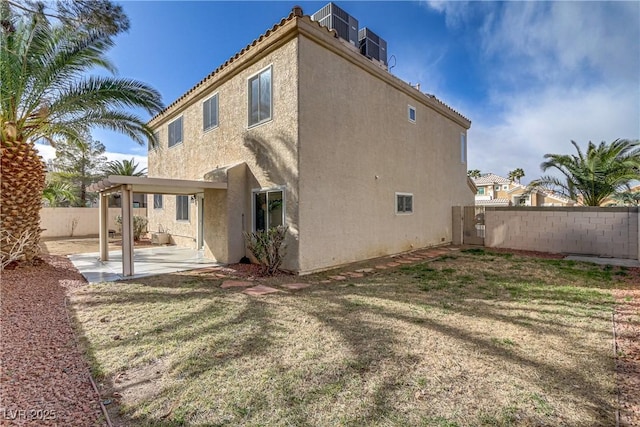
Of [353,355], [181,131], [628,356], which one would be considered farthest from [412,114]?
[353,355]

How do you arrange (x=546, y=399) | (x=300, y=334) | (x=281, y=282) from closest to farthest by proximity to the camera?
(x=546, y=399)
(x=300, y=334)
(x=281, y=282)

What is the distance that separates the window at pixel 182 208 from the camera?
51.0 feet

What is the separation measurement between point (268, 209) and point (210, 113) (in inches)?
239

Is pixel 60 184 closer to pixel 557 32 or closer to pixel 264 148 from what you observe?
pixel 264 148

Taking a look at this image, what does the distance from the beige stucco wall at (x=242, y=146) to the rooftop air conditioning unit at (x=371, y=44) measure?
4641 millimetres

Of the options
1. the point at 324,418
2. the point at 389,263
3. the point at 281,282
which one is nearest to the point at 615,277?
the point at 389,263

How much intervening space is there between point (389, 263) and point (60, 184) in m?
25.0

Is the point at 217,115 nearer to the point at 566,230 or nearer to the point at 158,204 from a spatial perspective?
the point at 158,204

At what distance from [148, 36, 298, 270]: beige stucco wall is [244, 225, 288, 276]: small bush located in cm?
31

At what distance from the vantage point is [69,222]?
76.2 ft

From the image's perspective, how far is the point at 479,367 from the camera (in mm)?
4008

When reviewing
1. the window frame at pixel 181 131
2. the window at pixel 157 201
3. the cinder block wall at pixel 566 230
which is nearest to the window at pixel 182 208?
the window at pixel 157 201

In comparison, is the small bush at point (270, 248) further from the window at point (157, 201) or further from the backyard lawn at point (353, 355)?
the window at point (157, 201)

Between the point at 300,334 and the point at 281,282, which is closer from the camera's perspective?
the point at 300,334
